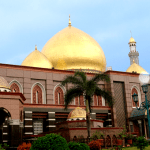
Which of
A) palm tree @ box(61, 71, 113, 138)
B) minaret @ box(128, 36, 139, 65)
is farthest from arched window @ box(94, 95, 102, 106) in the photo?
minaret @ box(128, 36, 139, 65)

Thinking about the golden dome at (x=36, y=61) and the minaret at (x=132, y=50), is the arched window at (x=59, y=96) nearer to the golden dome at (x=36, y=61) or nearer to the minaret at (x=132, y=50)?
the golden dome at (x=36, y=61)

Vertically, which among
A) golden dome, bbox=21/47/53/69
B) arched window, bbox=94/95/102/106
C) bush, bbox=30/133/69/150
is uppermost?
golden dome, bbox=21/47/53/69

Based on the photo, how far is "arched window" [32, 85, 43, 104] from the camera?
29.0 m

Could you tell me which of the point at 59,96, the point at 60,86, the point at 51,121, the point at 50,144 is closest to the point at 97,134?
the point at 51,121

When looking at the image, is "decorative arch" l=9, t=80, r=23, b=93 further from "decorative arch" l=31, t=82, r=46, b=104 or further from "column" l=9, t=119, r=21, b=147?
"column" l=9, t=119, r=21, b=147

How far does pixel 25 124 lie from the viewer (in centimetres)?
2659

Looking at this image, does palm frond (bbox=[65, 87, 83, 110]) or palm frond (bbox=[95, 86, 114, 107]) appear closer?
palm frond (bbox=[95, 86, 114, 107])

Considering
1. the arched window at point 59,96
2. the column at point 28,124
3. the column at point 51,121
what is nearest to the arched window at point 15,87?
the column at point 28,124

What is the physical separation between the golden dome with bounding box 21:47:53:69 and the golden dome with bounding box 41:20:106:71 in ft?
7.58

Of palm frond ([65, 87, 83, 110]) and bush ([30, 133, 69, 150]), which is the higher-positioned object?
palm frond ([65, 87, 83, 110])

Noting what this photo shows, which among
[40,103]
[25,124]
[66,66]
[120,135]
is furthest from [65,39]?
[120,135]

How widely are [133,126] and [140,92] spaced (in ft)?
13.8

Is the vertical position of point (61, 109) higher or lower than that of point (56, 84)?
lower

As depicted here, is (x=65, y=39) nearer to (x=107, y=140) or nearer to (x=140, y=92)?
(x=140, y=92)
